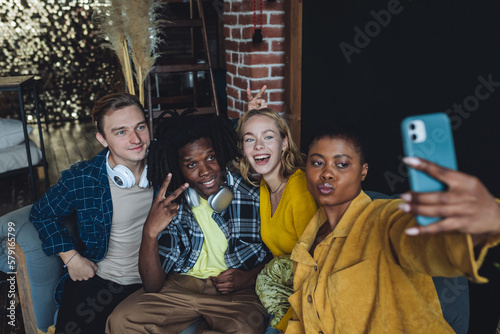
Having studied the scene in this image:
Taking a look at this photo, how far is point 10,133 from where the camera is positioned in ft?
12.5

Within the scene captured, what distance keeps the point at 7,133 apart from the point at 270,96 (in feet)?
8.56

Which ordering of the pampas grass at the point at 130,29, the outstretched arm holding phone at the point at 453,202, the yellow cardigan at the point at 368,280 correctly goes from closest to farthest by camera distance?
the outstretched arm holding phone at the point at 453,202
the yellow cardigan at the point at 368,280
the pampas grass at the point at 130,29

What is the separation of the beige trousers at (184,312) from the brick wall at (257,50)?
160 cm

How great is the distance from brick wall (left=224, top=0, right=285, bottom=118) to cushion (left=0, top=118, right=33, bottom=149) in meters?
2.22

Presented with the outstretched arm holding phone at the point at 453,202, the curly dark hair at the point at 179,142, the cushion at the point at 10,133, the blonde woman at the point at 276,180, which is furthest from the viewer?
the cushion at the point at 10,133

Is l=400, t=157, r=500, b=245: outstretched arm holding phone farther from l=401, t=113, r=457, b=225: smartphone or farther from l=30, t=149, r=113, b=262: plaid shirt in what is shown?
l=30, t=149, r=113, b=262: plaid shirt

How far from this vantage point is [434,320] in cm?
112

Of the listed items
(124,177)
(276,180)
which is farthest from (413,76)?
(124,177)

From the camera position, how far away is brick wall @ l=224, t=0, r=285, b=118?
2736 millimetres

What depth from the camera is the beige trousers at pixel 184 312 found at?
159 cm

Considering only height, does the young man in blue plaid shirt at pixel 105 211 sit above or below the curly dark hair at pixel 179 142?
below

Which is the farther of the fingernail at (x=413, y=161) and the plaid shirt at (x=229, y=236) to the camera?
the plaid shirt at (x=229, y=236)

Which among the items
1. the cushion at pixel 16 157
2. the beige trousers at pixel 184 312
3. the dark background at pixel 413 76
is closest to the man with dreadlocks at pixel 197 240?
the beige trousers at pixel 184 312

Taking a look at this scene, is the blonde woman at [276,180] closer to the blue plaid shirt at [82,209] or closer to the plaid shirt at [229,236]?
the plaid shirt at [229,236]
